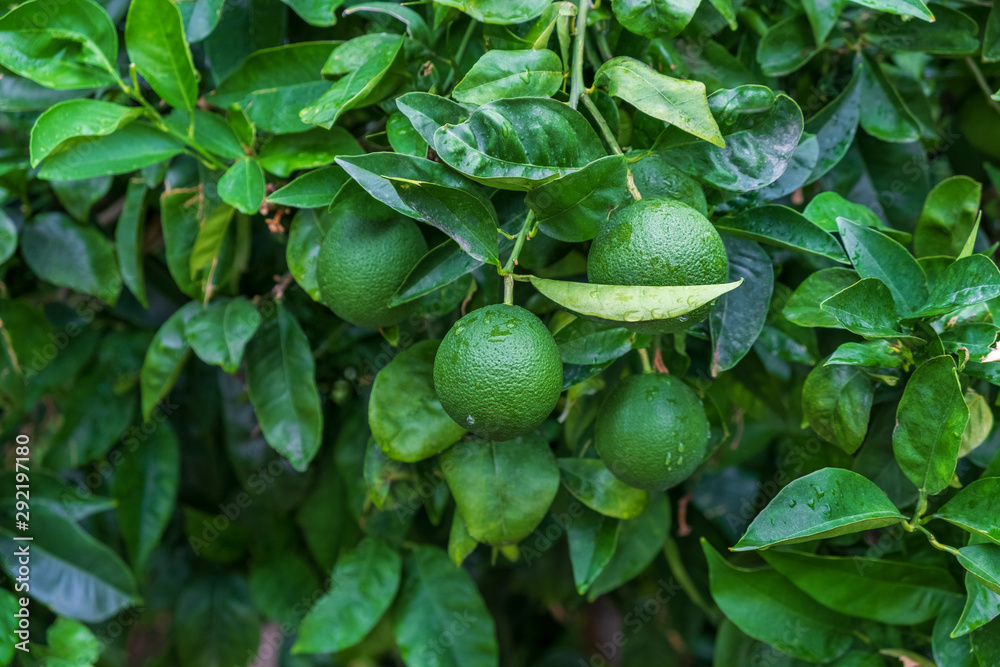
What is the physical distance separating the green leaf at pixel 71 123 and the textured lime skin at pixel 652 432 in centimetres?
61

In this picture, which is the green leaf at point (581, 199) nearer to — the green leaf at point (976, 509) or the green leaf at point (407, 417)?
the green leaf at point (407, 417)

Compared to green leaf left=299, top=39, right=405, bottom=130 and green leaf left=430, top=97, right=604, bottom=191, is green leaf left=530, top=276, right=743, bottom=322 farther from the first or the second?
green leaf left=299, top=39, right=405, bottom=130

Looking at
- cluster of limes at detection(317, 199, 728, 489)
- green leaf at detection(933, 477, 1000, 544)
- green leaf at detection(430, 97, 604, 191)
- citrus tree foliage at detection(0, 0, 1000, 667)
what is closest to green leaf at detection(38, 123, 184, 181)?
citrus tree foliage at detection(0, 0, 1000, 667)

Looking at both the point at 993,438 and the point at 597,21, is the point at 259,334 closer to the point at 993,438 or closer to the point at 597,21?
the point at 597,21

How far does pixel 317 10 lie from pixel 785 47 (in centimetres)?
54

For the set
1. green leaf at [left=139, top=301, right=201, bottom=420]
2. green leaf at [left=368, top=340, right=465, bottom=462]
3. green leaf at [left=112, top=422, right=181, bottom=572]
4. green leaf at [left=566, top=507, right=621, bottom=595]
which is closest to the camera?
green leaf at [left=368, top=340, right=465, bottom=462]

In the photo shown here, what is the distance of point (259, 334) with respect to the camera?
0.99 m

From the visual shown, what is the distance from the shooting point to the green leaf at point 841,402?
2.27ft

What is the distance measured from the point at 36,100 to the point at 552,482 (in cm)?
86

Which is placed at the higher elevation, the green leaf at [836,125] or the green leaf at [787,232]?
the green leaf at [836,125]

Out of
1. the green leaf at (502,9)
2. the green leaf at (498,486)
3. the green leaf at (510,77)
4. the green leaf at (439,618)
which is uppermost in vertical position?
the green leaf at (502,9)

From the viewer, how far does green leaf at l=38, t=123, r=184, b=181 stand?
0.83m

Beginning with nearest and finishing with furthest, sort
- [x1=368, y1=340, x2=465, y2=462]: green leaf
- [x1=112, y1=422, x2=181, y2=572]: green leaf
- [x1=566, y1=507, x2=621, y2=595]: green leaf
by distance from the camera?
[x1=368, y1=340, x2=465, y2=462]: green leaf
[x1=566, y1=507, x2=621, y2=595]: green leaf
[x1=112, y1=422, x2=181, y2=572]: green leaf

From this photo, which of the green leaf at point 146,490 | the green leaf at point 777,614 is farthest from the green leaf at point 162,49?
the green leaf at point 777,614
